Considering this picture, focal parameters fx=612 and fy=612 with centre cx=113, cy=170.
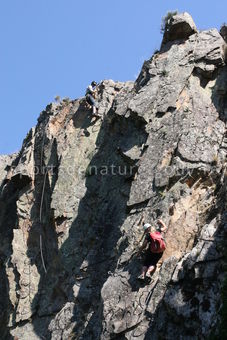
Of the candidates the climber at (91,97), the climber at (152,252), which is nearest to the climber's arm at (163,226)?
the climber at (152,252)

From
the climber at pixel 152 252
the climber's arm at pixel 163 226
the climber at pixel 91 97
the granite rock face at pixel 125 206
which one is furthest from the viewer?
the climber at pixel 91 97

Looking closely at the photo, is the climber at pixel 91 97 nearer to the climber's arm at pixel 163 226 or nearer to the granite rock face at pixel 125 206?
the granite rock face at pixel 125 206

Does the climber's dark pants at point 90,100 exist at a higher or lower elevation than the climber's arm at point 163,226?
higher

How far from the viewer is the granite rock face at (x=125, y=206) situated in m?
17.0

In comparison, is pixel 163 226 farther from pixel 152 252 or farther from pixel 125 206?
pixel 125 206

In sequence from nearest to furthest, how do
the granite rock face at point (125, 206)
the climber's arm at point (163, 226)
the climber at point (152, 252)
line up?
the granite rock face at point (125, 206)
the climber at point (152, 252)
the climber's arm at point (163, 226)

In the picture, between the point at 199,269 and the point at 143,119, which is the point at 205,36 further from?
the point at 199,269

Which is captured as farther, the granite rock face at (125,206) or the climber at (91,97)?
the climber at (91,97)

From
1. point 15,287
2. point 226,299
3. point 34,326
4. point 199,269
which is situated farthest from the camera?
point 15,287

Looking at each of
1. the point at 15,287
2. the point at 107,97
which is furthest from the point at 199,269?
the point at 107,97

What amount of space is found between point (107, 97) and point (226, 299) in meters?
15.7

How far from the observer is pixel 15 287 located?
24125 millimetres

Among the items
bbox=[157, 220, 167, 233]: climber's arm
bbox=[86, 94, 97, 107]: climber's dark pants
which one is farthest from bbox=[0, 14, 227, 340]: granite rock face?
bbox=[86, 94, 97, 107]: climber's dark pants

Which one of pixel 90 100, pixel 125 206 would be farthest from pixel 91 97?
pixel 125 206
